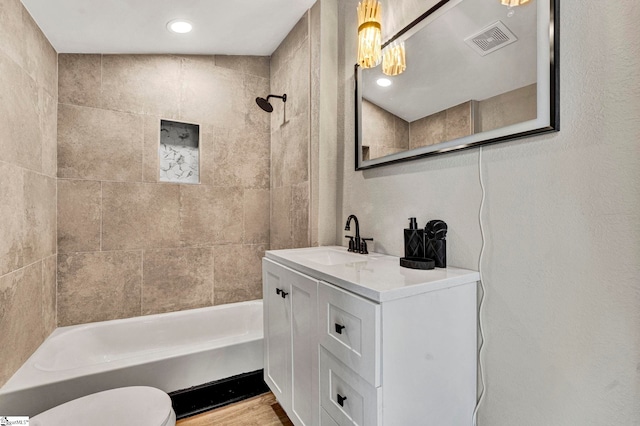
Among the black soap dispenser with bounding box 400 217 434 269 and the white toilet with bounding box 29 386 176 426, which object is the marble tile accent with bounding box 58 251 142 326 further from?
the black soap dispenser with bounding box 400 217 434 269

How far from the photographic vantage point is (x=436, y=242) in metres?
1.28

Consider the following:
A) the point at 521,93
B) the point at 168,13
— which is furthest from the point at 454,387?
the point at 168,13

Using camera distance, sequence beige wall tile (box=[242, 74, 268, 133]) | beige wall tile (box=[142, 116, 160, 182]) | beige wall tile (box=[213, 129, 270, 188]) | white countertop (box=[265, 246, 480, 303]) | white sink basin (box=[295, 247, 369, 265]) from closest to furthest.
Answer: white countertop (box=[265, 246, 480, 303]), white sink basin (box=[295, 247, 369, 265]), beige wall tile (box=[142, 116, 160, 182]), beige wall tile (box=[213, 129, 270, 188]), beige wall tile (box=[242, 74, 268, 133])

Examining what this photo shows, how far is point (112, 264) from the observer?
7.68 ft

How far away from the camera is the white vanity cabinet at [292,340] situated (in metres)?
1.24

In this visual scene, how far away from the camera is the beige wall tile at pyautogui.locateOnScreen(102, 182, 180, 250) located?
91.5 inches

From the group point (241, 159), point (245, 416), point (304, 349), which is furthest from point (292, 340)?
point (241, 159)

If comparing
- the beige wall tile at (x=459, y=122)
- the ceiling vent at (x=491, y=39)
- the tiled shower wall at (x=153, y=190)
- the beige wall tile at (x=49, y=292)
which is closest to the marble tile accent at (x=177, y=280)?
the tiled shower wall at (x=153, y=190)

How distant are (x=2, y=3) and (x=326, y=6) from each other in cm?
174

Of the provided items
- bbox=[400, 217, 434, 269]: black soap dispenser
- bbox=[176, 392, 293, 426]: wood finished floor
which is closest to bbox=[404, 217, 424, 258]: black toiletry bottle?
bbox=[400, 217, 434, 269]: black soap dispenser

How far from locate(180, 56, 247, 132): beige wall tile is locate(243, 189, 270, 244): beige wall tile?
0.61m

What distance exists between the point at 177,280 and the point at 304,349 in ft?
5.54

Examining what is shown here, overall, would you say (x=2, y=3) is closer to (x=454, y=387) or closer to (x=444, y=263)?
(x=444, y=263)

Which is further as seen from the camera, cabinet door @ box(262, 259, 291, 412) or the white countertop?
cabinet door @ box(262, 259, 291, 412)
